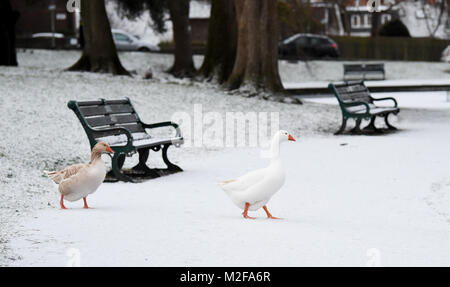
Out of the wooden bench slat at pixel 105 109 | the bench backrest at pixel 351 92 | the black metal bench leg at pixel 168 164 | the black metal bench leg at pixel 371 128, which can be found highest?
the wooden bench slat at pixel 105 109

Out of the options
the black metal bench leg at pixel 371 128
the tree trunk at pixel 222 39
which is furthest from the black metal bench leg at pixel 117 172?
the tree trunk at pixel 222 39

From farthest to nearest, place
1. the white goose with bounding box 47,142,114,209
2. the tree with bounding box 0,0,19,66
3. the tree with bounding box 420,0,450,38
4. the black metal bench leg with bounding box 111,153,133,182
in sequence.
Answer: the tree with bounding box 420,0,450,38
the tree with bounding box 0,0,19,66
the black metal bench leg with bounding box 111,153,133,182
the white goose with bounding box 47,142,114,209

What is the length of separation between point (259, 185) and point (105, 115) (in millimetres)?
4222

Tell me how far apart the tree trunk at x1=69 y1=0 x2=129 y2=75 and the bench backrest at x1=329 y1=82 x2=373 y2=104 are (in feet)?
27.1

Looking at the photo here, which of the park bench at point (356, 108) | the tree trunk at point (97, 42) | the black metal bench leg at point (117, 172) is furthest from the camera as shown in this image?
the tree trunk at point (97, 42)

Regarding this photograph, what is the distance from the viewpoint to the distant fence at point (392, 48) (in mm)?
51719

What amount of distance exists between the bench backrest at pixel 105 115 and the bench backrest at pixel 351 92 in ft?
18.4

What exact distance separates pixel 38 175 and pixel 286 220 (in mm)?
4147

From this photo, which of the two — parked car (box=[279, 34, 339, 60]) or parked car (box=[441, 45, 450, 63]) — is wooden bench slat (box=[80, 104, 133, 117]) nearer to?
parked car (box=[279, 34, 339, 60])

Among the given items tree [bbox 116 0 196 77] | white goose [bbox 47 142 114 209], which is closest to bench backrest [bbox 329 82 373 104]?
white goose [bbox 47 142 114 209]

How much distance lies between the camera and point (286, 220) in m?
8.03

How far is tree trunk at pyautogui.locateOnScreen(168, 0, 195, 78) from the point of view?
1300 inches

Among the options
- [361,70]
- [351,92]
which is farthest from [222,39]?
[361,70]

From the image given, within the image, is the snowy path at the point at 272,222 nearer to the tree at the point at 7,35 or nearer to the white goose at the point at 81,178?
the white goose at the point at 81,178
